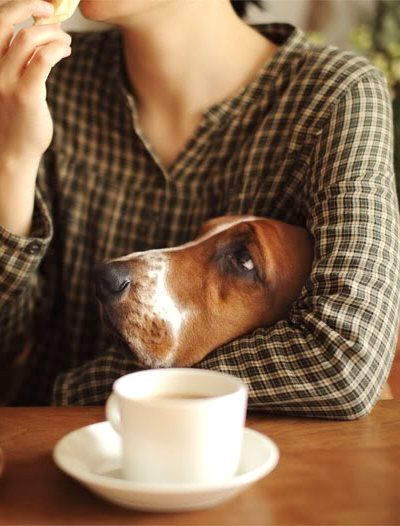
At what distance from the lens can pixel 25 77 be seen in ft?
4.46

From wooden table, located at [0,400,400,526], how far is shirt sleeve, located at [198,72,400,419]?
4cm

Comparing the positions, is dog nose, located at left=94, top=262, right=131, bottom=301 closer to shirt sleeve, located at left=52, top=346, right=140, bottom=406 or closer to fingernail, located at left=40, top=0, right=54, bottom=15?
shirt sleeve, located at left=52, top=346, right=140, bottom=406

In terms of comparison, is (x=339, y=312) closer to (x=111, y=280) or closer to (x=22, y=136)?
(x=111, y=280)

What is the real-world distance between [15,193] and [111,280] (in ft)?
0.97

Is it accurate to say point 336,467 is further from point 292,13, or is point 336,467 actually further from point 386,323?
point 292,13

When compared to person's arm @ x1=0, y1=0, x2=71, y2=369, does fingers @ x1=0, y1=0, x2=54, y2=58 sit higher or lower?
higher

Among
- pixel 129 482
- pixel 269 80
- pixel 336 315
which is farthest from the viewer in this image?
pixel 269 80

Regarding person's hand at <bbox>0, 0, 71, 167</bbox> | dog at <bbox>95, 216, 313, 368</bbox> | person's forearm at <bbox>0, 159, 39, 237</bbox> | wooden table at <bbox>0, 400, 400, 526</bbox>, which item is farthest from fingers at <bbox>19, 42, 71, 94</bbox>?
wooden table at <bbox>0, 400, 400, 526</bbox>

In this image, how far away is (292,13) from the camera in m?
2.74

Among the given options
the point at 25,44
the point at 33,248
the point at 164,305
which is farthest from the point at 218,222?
the point at 25,44

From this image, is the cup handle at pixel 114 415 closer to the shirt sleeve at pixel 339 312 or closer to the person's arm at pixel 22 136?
the shirt sleeve at pixel 339 312

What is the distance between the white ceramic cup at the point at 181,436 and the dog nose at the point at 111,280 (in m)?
0.43

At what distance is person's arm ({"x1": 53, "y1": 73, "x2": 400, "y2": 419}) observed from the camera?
1182 millimetres

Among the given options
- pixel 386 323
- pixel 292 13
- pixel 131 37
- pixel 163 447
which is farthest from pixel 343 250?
pixel 292 13
